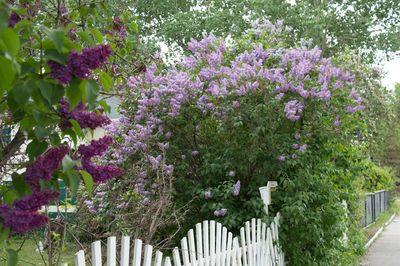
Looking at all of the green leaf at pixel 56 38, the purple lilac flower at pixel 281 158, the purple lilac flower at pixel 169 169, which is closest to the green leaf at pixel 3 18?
the green leaf at pixel 56 38

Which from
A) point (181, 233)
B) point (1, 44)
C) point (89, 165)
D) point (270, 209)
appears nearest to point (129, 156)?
point (181, 233)

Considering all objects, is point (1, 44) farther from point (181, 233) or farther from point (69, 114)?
point (181, 233)

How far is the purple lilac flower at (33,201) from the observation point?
1.90 metres

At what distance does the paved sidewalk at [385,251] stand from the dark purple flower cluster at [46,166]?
37.9 ft

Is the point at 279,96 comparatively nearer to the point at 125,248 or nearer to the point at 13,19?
the point at 125,248

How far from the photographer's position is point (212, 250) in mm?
4988

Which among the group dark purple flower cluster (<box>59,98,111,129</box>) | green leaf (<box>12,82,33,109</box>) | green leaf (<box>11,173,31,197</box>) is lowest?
green leaf (<box>11,173,31,197</box>)

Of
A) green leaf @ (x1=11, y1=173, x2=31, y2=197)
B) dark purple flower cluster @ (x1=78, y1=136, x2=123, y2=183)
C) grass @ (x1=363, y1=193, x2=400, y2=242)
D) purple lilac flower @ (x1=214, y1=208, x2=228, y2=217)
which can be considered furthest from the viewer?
grass @ (x1=363, y1=193, x2=400, y2=242)

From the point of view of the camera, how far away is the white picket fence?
3432 mm

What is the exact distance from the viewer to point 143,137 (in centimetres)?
754

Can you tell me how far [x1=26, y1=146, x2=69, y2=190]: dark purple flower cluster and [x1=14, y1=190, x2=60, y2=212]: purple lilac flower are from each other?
38 mm

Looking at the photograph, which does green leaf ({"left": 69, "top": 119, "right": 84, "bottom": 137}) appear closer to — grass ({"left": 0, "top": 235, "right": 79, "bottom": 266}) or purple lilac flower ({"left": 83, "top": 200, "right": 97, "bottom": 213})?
grass ({"left": 0, "top": 235, "right": 79, "bottom": 266})

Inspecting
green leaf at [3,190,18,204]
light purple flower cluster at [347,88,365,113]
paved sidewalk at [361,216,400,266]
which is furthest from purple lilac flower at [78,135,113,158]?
paved sidewalk at [361,216,400,266]

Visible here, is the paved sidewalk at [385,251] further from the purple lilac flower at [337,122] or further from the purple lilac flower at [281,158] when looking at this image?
the purple lilac flower at [281,158]
